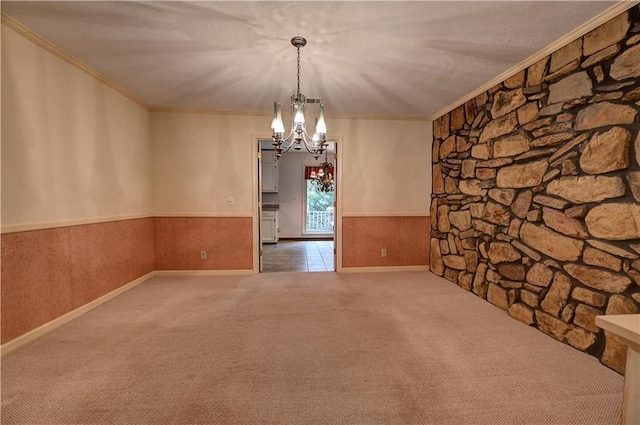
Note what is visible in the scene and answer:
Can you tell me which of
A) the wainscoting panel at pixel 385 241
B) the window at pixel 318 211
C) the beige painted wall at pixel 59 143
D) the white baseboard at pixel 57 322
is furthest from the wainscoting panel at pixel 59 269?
the window at pixel 318 211

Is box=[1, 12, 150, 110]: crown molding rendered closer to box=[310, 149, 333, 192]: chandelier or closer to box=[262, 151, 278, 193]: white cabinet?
box=[262, 151, 278, 193]: white cabinet

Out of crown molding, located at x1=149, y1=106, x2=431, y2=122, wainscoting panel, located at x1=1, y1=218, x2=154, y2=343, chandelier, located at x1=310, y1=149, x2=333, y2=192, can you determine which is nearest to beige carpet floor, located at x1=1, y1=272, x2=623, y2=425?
wainscoting panel, located at x1=1, y1=218, x2=154, y2=343

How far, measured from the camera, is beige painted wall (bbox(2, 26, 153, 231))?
2104mm

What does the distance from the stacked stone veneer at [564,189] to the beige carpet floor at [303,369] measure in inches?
12.5

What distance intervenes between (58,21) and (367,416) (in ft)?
10.9

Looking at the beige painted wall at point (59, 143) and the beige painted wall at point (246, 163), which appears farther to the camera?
the beige painted wall at point (246, 163)

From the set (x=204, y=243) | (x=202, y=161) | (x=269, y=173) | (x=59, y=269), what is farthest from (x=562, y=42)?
(x=269, y=173)

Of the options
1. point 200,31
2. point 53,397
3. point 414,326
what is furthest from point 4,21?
point 414,326

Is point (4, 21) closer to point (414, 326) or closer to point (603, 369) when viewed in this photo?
point (414, 326)

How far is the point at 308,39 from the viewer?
227 cm

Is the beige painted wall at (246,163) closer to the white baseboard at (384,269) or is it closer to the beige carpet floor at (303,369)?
the white baseboard at (384,269)

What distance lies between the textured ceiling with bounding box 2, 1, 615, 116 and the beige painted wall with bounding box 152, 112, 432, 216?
2.60 ft

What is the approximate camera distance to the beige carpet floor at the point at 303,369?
5.06 feet

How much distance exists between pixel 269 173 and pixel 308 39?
18.0 feet
